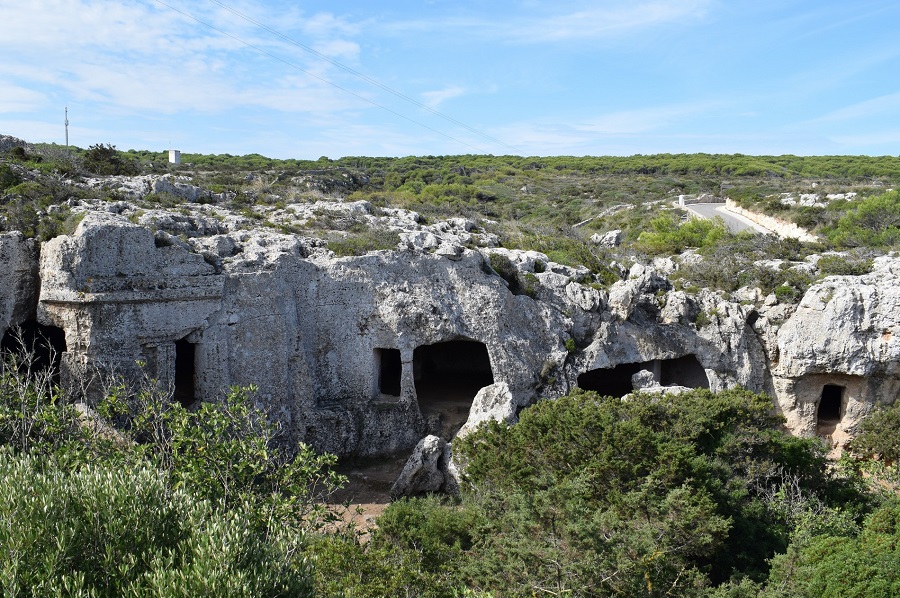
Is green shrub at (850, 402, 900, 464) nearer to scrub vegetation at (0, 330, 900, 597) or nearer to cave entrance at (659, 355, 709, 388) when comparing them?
scrub vegetation at (0, 330, 900, 597)

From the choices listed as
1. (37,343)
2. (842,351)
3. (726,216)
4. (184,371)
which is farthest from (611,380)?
(726,216)

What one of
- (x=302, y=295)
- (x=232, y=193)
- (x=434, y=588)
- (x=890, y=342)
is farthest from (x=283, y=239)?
(x=890, y=342)

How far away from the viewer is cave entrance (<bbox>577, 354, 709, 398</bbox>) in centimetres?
1948

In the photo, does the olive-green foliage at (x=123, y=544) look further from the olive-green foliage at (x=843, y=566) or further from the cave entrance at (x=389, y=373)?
the cave entrance at (x=389, y=373)

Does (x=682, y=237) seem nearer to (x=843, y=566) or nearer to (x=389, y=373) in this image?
(x=389, y=373)

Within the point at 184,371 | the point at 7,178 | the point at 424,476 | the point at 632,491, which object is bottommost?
the point at 424,476

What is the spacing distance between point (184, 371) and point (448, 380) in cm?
778

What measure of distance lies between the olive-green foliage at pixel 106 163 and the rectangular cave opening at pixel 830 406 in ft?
82.0

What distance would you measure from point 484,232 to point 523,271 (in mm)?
4811

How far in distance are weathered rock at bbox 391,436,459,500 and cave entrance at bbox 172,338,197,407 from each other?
534 centimetres

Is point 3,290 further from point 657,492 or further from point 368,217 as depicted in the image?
point 657,492

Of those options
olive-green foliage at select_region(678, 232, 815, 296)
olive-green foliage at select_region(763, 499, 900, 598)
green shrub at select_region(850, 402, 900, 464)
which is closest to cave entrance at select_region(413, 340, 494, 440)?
olive-green foliage at select_region(678, 232, 815, 296)

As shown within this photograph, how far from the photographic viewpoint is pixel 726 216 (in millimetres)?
42688

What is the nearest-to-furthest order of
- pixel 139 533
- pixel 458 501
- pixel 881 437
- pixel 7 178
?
1. pixel 139 533
2. pixel 458 501
3. pixel 881 437
4. pixel 7 178
